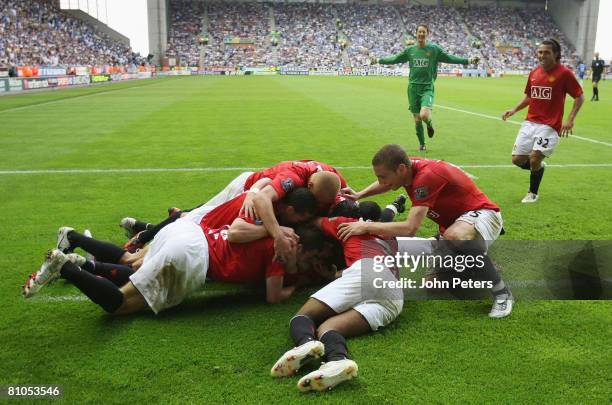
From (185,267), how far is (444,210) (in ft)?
6.79

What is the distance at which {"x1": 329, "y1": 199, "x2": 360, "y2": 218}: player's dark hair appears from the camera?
4.42 metres

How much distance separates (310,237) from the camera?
4180 millimetres

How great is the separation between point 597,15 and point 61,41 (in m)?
65.2

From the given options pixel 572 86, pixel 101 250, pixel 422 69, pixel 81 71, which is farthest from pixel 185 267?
pixel 81 71

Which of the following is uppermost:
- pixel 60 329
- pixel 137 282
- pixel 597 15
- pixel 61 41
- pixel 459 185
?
pixel 597 15

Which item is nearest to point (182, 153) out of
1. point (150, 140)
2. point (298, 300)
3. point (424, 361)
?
point (150, 140)

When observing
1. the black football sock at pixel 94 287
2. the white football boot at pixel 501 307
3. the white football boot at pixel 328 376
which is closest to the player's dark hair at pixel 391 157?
the white football boot at pixel 501 307

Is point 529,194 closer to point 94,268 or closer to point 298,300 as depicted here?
point 298,300

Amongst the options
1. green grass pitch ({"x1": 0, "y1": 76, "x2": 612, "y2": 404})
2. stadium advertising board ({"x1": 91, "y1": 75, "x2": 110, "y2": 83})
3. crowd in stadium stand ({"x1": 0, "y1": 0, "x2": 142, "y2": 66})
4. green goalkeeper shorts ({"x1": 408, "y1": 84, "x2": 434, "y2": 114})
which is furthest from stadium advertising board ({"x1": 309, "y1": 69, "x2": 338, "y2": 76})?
green goalkeeper shorts ({"x1": 408, "y1": 84, "x2": 434, "y2": 114})

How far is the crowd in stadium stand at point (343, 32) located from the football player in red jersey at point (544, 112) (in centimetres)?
6303

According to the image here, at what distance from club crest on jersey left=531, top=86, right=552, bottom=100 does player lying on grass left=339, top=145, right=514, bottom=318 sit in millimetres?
3921

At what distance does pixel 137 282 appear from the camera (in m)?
3.91

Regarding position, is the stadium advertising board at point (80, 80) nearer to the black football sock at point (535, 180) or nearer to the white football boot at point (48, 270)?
the black football sock at point (535, 180)

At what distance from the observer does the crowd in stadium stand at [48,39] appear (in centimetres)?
3991
